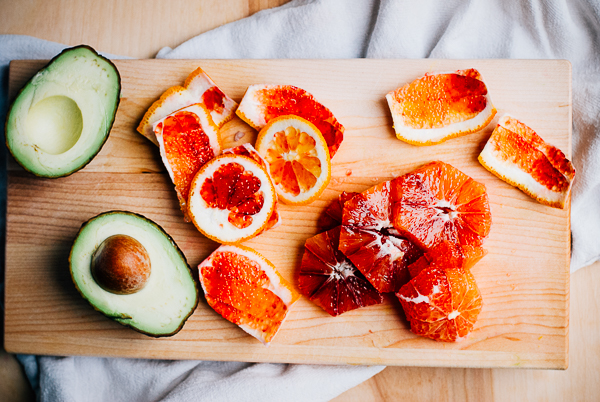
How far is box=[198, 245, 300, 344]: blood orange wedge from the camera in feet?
5.15

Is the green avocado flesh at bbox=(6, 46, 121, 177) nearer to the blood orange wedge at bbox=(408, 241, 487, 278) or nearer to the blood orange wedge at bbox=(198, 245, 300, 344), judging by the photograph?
the blood orange wedge at bbox=(198, 245, 300, 344)

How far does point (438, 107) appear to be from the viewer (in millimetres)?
1612

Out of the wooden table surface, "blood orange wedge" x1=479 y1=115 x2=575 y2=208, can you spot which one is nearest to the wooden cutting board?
"blood orange wedge" x1=479 y1=115 x2=575 y2=208

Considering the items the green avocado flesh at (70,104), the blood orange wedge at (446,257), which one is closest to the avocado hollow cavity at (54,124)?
→ the green avocado flesh at (70,104)

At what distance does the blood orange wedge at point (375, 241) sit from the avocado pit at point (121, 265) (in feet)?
2.22

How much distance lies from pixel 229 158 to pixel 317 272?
0.51 m

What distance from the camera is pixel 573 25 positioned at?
Answer: 1.73m

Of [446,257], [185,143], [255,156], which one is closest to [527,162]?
[446,257]

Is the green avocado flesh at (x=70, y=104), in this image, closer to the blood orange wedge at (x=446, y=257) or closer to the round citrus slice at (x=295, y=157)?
the round citrus slice at (x=295, y=157)

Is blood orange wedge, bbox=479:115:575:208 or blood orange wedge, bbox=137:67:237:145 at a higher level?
blood orange wedge, bbox=137:67:237:145

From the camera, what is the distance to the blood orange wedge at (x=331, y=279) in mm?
1567

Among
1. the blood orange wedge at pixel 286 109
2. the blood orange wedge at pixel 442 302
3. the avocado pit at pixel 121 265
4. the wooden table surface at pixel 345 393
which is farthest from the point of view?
the wooden table surface at pixel 345 393

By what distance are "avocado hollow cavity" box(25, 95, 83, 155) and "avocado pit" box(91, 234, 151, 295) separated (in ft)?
1.35

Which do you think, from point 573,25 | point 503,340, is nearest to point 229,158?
point 503,340
